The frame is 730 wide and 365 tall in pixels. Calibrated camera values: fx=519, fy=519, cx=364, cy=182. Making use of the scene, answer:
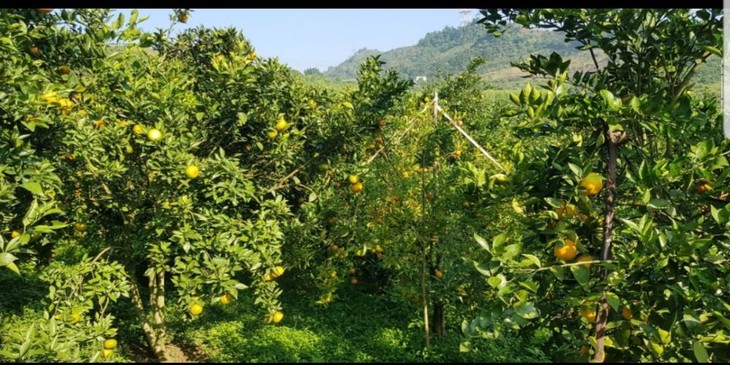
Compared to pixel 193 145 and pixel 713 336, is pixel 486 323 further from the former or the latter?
pixel 193 145

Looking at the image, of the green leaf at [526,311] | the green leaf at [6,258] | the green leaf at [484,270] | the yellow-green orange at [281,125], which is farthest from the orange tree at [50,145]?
the green leaf at [526,311]

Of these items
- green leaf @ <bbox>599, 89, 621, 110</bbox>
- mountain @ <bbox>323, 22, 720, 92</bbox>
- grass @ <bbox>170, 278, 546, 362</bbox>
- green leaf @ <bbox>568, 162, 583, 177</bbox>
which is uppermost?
mountain @ <bbox>323, 22, 720, 92</bbox>

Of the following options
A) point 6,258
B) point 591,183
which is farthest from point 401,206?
point 6,258

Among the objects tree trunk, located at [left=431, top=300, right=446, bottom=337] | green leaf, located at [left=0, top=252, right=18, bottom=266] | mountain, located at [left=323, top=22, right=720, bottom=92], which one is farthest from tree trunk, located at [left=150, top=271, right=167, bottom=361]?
mountain, located at [left=323, top=22, right=720, bottom=92]

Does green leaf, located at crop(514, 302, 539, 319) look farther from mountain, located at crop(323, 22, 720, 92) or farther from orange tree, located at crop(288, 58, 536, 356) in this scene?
mountain, located at crop(323, 22, 720, 92)

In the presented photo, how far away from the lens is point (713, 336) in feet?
4.00

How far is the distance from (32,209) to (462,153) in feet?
11.5

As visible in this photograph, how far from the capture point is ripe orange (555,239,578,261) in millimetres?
1302

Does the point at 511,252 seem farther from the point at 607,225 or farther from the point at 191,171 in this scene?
the point at 191,171

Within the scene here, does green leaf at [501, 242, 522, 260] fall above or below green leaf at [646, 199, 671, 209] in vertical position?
below

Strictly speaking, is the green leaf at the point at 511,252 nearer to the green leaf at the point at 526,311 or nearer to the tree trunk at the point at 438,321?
the green leaf at the point at 526,311

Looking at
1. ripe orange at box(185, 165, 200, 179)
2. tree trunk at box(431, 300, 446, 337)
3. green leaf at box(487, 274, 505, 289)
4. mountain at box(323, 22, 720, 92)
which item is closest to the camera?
green leaf at box(487, 274, 505, 289)

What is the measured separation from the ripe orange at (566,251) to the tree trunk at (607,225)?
0.11 m

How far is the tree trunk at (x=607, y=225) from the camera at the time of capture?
1331 millimetres
